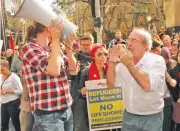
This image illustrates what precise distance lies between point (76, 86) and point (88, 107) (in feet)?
1.16

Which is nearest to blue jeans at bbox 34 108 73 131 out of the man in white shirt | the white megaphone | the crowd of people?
the crowd of people

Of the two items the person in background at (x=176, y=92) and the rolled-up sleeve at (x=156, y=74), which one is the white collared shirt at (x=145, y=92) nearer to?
the rolled-up sleeve at (x=156, y=74)

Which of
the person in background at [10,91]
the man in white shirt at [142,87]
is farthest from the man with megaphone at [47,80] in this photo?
the person in background at [10,91]

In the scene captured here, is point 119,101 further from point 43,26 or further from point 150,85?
point 43,26

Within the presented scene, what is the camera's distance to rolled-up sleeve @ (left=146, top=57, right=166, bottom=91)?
3500 mm

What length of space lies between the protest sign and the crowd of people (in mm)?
103

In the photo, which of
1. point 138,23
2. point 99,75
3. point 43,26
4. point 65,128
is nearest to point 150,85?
point 65,128

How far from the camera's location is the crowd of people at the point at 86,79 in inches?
117

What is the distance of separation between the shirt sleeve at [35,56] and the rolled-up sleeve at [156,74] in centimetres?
107

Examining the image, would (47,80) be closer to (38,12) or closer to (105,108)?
(38,12)

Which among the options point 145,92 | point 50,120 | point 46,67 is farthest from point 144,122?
point 46,67

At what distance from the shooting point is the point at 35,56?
9.66 feet

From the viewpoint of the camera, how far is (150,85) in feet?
11.4

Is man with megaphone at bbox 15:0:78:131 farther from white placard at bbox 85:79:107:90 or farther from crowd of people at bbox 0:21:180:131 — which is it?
white placard at bbox 85:79:107:90
